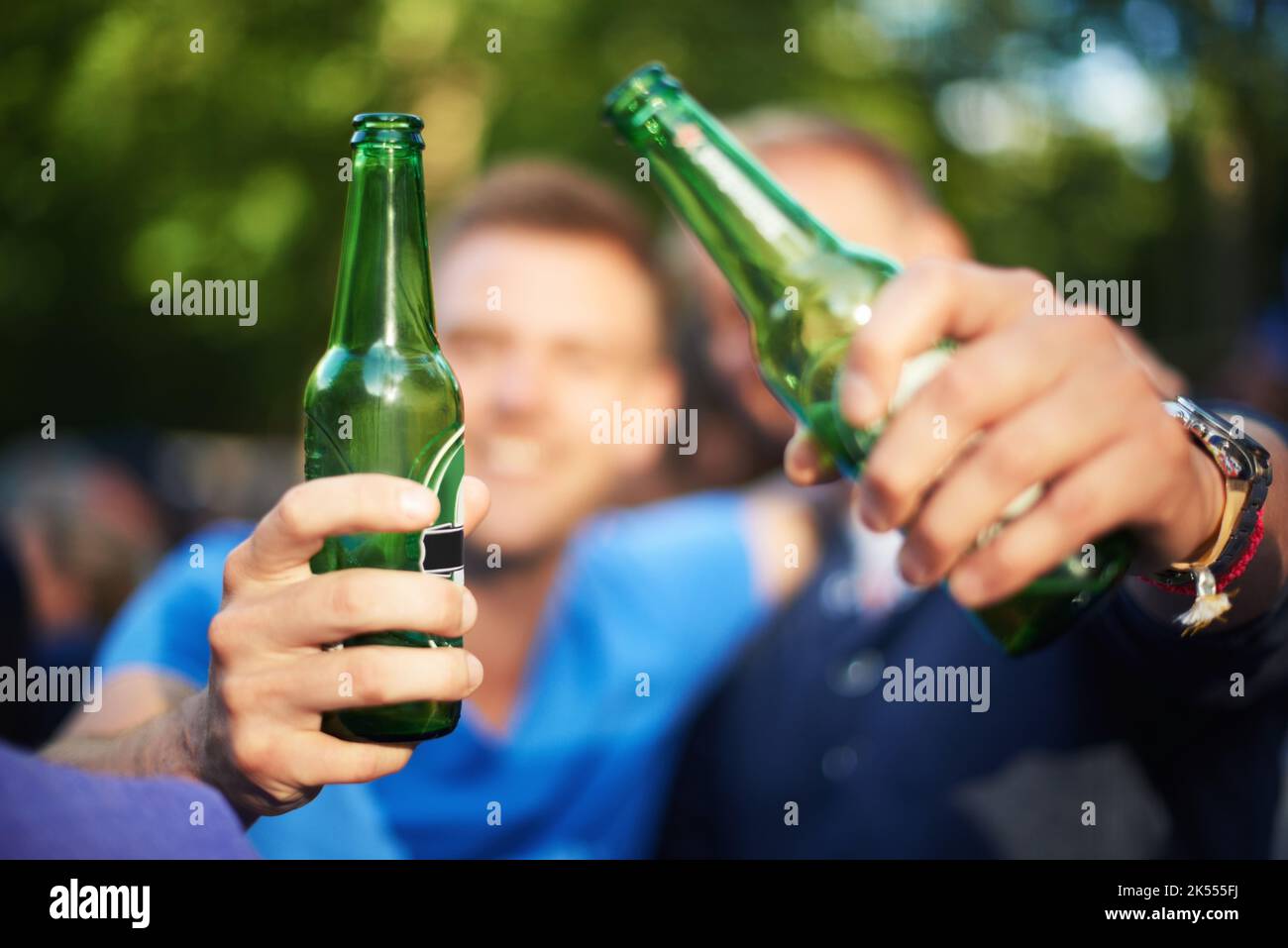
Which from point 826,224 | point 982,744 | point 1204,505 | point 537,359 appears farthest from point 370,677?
point 826,224

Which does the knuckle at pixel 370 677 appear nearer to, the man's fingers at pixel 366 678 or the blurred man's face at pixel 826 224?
the man's fingers at pixel 366 678

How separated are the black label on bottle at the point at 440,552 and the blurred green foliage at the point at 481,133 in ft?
8.93

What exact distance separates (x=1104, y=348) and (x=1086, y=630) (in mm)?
602

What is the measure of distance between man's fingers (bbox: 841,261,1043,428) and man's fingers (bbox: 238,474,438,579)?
0.35 m

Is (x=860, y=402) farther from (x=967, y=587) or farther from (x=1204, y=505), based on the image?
(x=1204, y=505)

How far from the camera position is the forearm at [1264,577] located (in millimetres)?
959

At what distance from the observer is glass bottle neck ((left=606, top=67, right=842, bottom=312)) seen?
1.04m

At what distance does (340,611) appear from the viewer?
85cm

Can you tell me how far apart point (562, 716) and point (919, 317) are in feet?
4.25

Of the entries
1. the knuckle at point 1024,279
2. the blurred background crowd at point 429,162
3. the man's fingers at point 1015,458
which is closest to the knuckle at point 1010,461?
the man's fingers at point 1015,458

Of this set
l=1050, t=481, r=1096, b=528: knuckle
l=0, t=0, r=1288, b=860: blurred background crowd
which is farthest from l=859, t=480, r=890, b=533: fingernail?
l=0, t=0, r=1288, b=860: blurred background crowd
